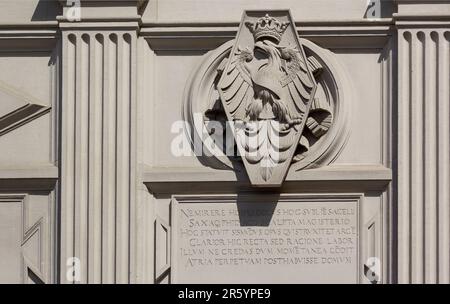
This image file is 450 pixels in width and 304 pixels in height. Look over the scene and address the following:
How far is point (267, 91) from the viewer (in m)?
18.8

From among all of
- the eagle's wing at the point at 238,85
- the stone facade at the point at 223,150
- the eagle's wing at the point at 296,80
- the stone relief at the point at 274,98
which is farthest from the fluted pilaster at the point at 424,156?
the eagle's wing at the point at 238,85

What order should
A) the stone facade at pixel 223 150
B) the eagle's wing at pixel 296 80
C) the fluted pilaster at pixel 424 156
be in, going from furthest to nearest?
the eagle's wing at pixel 296 80
the stone facade at pixel 223 150
the fluted pilaster at pixel 424 156

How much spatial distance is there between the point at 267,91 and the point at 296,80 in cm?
35

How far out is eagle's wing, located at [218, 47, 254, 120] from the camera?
18.8 m

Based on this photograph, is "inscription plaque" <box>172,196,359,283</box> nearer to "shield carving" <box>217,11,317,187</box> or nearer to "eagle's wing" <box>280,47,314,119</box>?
"shield carving" <box>217,11,317,187</box>

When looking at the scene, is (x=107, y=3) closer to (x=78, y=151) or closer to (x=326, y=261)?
(x=78, y=151)

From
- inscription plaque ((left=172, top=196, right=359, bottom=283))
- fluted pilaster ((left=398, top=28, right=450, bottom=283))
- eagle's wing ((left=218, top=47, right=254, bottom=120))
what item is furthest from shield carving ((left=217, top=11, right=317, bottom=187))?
fluted pilaster ((left=398, top=28, right=450, bottom=283))

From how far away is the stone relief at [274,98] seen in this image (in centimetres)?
1875

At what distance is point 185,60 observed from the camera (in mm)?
19172

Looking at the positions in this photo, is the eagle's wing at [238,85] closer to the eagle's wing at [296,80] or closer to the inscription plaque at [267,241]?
the eagle's wing at [296,80]

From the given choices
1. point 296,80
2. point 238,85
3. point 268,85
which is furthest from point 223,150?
point 296,80

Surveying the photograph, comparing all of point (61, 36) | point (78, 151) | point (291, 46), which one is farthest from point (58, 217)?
point (291, 46)

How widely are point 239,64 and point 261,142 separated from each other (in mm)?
938

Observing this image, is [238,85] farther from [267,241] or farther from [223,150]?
[267,241]
